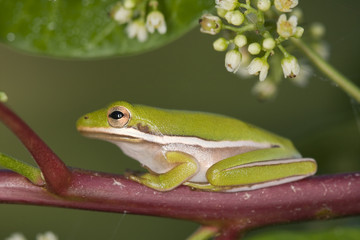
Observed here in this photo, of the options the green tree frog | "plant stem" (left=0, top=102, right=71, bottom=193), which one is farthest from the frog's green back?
"plant stem" (left=0, top=102, right=71, bottom=193)

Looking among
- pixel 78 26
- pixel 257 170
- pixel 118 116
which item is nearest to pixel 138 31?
pixel 78 26

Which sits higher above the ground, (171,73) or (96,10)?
(171,73)

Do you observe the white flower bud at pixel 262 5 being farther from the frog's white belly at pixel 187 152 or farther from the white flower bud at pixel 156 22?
the frog's white belly at pixel 187 152

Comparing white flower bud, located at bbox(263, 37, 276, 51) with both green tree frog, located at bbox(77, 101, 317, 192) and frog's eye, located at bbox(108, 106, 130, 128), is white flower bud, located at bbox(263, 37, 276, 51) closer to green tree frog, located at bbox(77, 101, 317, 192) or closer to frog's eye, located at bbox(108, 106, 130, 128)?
green tree frog, located at bbox(77, 101, 317, 192)

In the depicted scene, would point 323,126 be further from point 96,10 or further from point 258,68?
point 96,10

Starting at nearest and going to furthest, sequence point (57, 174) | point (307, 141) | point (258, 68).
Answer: point (57, 174) < point (258, 68) < point (307, 141)

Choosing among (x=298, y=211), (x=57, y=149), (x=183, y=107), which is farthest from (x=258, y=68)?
(x=57, y=149)

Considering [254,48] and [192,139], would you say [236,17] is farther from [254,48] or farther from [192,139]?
[192,139]
